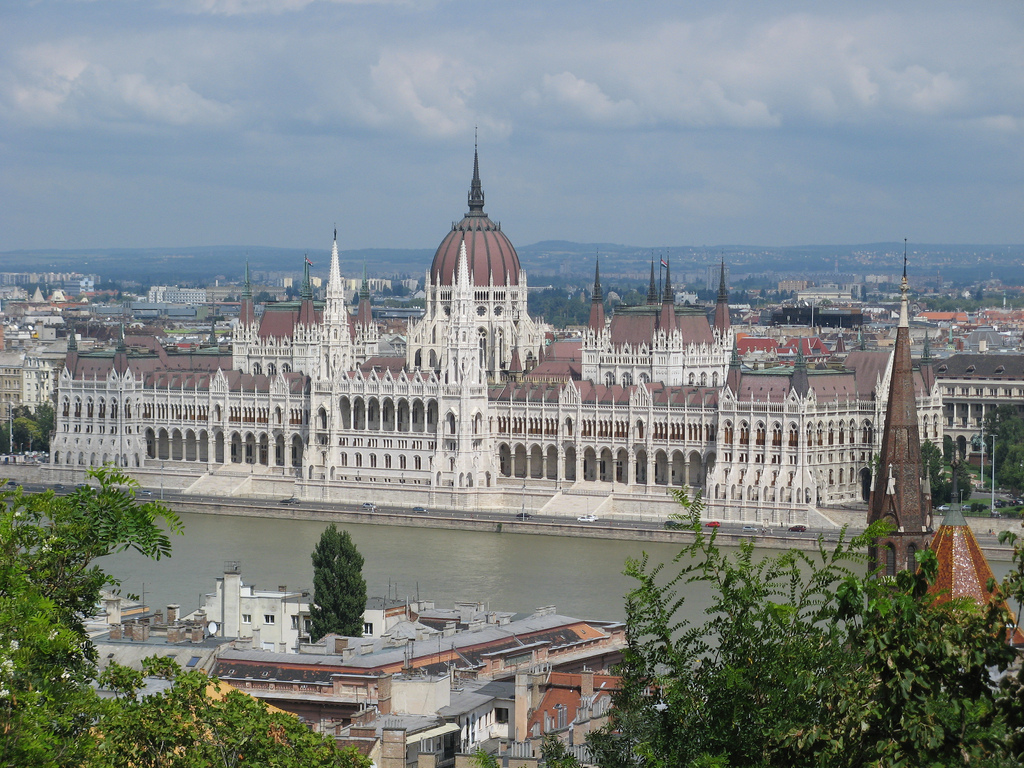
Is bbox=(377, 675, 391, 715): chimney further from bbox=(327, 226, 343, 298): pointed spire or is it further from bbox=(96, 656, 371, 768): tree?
bbox=(327, 226, 343, 298): pointed spire

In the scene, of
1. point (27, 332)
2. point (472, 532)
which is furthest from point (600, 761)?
point (27, 332)

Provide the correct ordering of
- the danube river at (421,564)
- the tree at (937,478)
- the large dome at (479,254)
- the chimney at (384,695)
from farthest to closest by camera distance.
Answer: the large dome at (479,254), the tree at (937,478), the danube river at (421,564), the chimney at (384,695)

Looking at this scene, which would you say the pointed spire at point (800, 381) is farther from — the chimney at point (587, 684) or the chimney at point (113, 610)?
the chimney at point (587, 684)

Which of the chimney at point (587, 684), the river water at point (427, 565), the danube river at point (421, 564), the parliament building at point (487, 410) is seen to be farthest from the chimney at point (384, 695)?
the parliament building at point (487, 410)

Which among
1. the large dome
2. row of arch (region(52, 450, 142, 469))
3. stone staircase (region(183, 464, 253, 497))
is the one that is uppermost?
the large dome

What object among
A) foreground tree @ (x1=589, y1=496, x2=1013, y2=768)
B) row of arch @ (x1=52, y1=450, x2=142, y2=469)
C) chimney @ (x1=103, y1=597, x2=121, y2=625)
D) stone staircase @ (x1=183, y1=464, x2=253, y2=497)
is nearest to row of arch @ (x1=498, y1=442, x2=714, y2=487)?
stone staircase @ (x1=183, y1=464, x2=253, y2=497)

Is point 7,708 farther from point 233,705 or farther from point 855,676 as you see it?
Result: point 855,676
